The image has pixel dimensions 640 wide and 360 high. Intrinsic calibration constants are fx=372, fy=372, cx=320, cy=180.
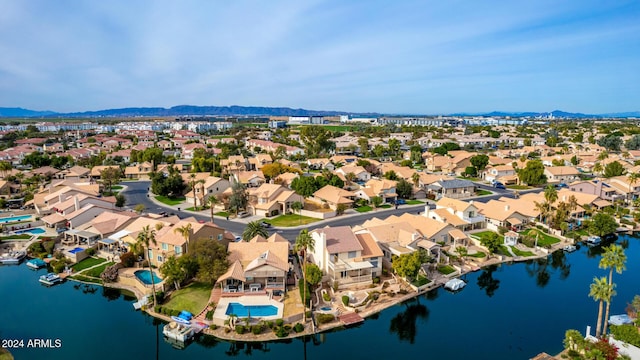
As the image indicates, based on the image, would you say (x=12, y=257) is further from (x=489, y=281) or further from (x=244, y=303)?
(x=489, y=281)

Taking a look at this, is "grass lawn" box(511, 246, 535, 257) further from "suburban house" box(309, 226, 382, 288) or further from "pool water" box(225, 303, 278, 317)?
"pool water" box(225, 303, 278, 317)

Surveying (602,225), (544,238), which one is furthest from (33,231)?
(602,225)

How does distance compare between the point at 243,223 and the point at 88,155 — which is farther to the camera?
the point at 88,155

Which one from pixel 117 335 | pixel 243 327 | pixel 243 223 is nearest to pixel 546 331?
pixel 243 327

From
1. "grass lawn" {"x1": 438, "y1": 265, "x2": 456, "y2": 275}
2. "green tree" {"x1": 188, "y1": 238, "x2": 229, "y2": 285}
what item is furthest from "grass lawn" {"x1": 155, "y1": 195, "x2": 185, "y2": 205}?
"grass lawn" {"x1": 438, "y1": 265, "x2": 456, "y2": 275}

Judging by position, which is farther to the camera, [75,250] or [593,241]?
[593,241]

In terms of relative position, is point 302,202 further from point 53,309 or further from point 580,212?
point 580,212

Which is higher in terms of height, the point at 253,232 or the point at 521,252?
the point at 253,232
